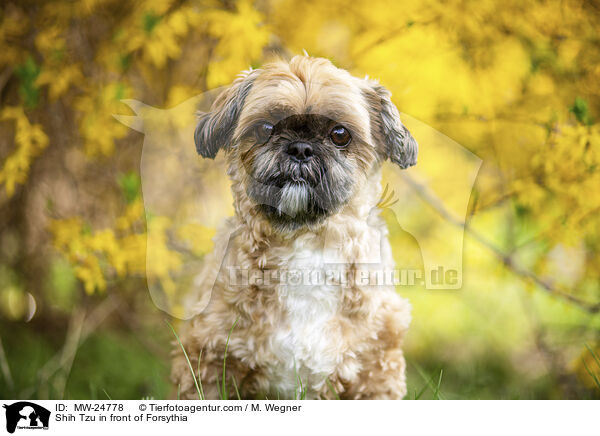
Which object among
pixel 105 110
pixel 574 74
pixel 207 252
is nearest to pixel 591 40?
pixel 574 74

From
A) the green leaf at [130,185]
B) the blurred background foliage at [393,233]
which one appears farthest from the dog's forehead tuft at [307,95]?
the green leaf at [130,185]

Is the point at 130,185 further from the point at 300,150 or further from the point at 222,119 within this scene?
the point at 300,150

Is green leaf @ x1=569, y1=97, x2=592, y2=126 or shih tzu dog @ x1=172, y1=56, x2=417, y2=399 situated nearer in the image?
shih tzu dog @ x1=172, y1=56, x2=417, y2=399

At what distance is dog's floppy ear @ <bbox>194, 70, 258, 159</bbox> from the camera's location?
1113mm

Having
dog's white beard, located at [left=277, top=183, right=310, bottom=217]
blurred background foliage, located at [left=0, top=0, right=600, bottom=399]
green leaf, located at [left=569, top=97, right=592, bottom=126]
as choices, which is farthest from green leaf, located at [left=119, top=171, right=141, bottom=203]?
green leaf, located at [left=569, top=97, right=592, bottom=126]

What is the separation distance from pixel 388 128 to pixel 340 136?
13cm

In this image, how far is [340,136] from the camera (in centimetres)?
107

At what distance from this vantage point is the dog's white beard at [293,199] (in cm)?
103

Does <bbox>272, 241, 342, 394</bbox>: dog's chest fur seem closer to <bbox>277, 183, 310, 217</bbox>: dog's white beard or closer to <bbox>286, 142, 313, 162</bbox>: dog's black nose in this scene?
<bbox>277, 183, 310, 217</bbox>: dog's white beard

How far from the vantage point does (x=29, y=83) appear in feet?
4.35
